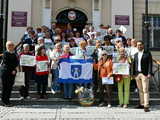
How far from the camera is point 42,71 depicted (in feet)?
42.7

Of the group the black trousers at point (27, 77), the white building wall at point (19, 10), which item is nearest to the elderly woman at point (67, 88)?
the black trousers at point (27, 77)

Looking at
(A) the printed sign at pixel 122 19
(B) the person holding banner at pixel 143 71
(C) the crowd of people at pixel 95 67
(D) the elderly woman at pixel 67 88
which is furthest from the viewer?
(A) the printed sign at pixel 122 19

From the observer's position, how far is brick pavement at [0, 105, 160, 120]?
35.4ft

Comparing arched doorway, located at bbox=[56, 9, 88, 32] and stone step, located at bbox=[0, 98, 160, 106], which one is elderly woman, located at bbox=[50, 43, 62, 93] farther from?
arched doorway, located at bbox=[56, 9, 88, 32]

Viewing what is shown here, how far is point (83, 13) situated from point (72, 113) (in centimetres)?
997

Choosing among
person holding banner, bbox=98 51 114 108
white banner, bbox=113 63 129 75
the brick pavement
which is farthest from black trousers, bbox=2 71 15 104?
white banner, bbox=113 63 129 75

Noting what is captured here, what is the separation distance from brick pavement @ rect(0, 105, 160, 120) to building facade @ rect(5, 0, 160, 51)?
7.93 m

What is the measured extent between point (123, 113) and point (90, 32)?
17.1 ft

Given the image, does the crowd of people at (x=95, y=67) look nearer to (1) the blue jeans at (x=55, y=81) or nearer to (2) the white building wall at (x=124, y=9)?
(1) the blue jeans at (x=55, y=81)

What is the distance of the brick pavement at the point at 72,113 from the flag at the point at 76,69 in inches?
43.0

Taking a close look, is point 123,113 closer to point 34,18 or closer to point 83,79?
point 83,79

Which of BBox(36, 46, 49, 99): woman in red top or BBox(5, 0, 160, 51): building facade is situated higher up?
BBox(5, 0, 160, 51): building facade

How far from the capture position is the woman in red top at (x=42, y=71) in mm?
13016

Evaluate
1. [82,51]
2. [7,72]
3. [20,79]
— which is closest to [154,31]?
[82,51]
